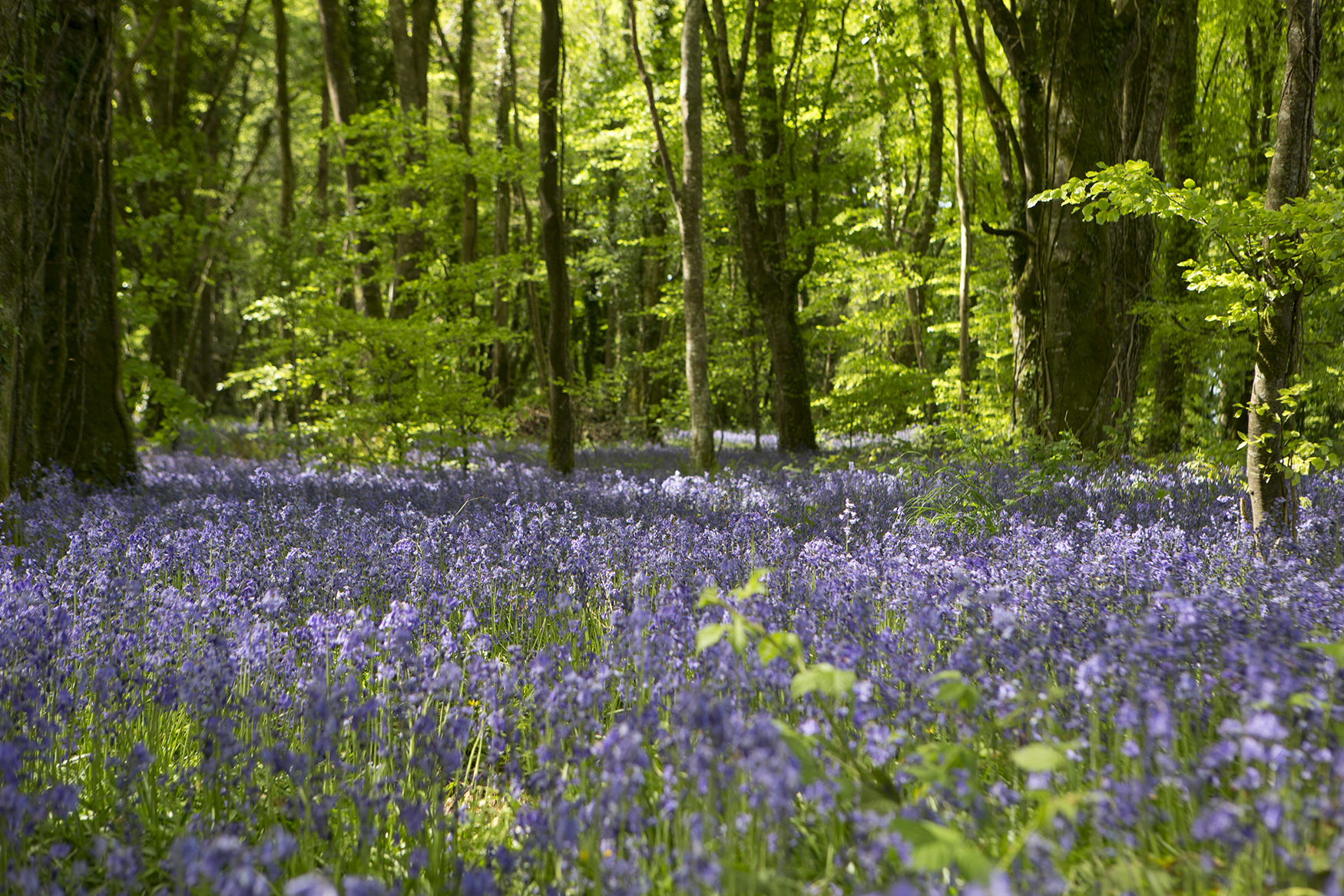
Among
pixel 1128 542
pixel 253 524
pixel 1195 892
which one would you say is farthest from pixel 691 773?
pixel 253 524

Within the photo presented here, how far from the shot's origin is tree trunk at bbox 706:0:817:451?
13297 millimetres

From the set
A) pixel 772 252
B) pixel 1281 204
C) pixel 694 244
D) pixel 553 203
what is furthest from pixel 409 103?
pixel 1281 204

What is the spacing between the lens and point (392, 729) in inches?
106

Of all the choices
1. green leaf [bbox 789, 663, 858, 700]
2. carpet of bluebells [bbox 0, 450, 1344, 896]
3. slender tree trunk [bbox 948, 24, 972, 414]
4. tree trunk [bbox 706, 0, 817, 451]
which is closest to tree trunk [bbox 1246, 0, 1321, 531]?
carpet of bluebells [bbox 0, 450, 1344, 896]

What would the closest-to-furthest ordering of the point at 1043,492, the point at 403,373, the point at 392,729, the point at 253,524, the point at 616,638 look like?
the point at 392,729 → the point at 616,638 → the point at 253,524 → the point at 1043,492 → the point at 403,373

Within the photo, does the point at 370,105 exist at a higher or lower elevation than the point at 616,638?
higher

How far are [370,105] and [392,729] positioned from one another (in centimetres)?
1977

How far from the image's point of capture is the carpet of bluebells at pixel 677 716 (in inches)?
60.0

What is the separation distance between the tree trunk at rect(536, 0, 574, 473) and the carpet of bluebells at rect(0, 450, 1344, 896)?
214 inches

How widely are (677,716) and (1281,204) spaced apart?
4.05 m

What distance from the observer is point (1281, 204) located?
390 centimetres

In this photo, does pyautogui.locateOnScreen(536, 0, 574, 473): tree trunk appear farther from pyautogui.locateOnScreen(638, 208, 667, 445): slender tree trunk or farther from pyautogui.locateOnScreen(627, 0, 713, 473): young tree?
pyautogui.locateOnScreen(638, 208, 667, 445): slender tree trunk

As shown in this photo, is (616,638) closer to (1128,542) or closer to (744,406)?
(1128,542)

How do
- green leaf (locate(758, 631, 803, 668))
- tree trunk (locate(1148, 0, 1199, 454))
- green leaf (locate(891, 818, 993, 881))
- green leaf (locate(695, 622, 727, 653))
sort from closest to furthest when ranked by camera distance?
green leaf (locate(891, 818, 993, 881))
green leaf (locate(695, 622, 727, 653))
green leaf (locate(758, 631, 803, 668))
tree trunk (locate(1148, 0, 1199, 454))
